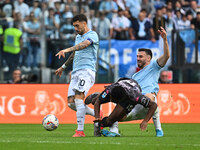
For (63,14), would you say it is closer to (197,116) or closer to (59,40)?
(59,40)

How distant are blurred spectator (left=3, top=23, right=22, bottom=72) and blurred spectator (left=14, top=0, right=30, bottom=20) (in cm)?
84

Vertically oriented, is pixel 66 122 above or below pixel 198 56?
below

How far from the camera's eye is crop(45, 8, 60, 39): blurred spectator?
16656mm

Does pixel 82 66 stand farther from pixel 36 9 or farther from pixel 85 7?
pixel 36 9

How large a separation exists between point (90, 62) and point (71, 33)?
8.02m

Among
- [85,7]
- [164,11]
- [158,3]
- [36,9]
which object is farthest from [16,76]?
[158,3]

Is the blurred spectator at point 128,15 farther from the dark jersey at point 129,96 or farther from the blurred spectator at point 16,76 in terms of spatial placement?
the dark jersey at point 129,96

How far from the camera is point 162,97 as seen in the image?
15438mm

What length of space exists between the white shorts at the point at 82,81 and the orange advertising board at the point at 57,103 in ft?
21.0

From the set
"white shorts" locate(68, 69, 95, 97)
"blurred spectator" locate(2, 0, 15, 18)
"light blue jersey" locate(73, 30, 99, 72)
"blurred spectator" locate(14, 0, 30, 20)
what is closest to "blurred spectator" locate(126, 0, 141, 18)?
"blurred spectator" locate(14, 0, 30, 20)

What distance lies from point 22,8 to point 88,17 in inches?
99.4

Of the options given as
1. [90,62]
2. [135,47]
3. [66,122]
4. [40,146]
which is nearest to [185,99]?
[135,47]

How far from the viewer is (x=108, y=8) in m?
17.8

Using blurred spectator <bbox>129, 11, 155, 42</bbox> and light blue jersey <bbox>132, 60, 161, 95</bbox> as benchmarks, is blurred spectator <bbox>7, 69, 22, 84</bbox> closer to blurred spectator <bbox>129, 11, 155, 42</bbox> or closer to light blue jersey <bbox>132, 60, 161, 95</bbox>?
blurred spectator <bbox>129, 11, 155, 42</bbox>
